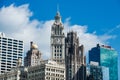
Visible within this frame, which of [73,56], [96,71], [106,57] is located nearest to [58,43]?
[73,56]

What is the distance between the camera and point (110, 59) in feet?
591

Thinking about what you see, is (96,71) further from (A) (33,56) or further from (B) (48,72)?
(B) (48,72)

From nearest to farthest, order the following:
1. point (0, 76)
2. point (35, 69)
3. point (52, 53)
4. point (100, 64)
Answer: point (35, 69)
point (0, 76)
point (52, 53)
point (100, 64)

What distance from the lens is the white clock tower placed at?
427 ft

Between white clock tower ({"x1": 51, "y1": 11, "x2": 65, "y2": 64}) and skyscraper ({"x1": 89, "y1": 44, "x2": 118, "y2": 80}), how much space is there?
43.4 m

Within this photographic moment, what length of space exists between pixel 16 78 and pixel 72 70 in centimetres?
3114

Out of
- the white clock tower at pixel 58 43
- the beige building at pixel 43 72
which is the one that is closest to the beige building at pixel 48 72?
the beige building at pixel 43 72

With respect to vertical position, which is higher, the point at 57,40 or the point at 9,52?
the point at 57,40

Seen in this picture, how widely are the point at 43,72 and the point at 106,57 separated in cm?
7841

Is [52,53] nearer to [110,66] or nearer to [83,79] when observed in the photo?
[83,79]

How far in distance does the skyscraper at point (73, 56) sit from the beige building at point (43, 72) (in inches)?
1070

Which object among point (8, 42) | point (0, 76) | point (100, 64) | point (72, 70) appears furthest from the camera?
point (100, 64)

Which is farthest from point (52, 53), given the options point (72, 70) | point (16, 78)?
point (16, 78)

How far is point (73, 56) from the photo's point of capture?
142 meters
